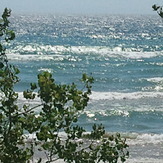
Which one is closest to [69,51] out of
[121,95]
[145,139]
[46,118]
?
[121,95]

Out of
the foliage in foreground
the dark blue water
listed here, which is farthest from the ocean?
the foliage in foreground

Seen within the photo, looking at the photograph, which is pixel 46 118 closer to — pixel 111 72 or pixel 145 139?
pixel 145 139

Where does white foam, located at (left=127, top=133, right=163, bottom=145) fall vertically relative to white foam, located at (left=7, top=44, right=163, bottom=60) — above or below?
below

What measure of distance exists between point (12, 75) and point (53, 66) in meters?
51.0

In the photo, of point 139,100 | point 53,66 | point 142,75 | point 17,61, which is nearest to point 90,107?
point 139,100

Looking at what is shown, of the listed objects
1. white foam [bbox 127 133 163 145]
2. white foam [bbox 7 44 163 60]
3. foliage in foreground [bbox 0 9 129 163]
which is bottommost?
white foam [bbox 127 133 163 145]

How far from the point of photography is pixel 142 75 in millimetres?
51969

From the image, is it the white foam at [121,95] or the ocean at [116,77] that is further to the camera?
the white foam at [121,95]

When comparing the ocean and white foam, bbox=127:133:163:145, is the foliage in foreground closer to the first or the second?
the ocean

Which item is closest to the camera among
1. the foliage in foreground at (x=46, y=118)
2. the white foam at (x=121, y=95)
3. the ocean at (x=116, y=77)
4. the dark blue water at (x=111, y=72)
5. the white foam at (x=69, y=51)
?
the foliage in foreground at (x=46, y=118)

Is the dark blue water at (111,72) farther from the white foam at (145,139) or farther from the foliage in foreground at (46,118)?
the foliage in foreground at (46,118)

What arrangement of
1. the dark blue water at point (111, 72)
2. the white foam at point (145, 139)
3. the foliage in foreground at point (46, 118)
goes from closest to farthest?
the foliage in foreground at point (46, 118)
the white foam at point (145, 139)
the dark blue water at point (111, 72)

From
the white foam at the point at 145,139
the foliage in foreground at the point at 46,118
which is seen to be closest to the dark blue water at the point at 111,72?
the white foam at the point at 145,139

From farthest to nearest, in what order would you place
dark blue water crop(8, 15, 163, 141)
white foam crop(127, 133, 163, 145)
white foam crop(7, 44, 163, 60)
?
1. white foam crop(7, 44, 163, 60)
2. dark blue water crop(8, 15, 163, 141)
3. white foam crop(127, 133, 163, 145)
